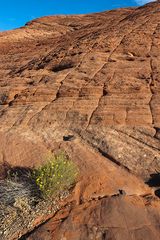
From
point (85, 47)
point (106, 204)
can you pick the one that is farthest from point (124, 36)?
point (106, 204)

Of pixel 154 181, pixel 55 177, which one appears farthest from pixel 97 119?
pixel 55 177

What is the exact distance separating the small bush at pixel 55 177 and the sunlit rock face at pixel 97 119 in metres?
→ 0.30

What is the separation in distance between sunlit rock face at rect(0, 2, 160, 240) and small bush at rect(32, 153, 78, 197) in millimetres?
301

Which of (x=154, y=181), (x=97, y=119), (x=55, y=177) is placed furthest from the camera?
(x=97, y=119)

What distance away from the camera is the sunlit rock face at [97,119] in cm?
714

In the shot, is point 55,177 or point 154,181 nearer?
point 55,177

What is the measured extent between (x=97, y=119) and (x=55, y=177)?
3.51 m

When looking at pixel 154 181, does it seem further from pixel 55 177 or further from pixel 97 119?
pixel 97 119

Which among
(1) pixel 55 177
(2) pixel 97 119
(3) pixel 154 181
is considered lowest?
(3) pixel 154 181

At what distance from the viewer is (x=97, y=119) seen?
10.9m

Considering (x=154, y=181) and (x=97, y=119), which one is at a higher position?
(x=97, y=119)

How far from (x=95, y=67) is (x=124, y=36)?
2.85 metres

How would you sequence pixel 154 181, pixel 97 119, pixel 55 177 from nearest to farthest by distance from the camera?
pixel 55 177, pixel 154 181, pixel 97 119

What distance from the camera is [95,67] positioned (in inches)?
533
